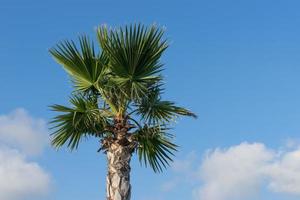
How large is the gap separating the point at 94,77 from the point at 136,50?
156cm

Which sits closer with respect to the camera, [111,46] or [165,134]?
[111,46]

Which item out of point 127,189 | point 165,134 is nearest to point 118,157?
point 127,189

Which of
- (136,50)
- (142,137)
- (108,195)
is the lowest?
(108,195)

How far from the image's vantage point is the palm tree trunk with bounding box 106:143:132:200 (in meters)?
14.7

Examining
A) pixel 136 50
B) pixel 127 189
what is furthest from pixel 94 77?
pixel 127 189

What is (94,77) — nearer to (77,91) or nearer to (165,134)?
(77,91)

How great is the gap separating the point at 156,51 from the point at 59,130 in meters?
2.96

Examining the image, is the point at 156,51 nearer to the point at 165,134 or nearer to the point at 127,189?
the point at 165,134

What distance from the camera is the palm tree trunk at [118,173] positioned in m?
14.7

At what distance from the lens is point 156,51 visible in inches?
615

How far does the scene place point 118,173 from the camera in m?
14.8

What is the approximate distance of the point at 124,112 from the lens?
15.6 m

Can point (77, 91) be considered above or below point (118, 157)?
above

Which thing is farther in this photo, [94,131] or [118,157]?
[94,131]
